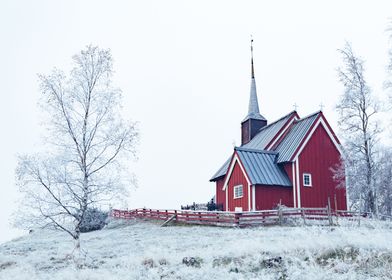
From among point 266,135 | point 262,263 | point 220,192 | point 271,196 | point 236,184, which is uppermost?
point 266,135

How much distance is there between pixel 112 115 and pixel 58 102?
216cm

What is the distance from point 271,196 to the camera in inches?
1098

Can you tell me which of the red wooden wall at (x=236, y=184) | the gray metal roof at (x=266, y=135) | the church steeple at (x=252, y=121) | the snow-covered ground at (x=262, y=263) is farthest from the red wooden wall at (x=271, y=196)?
the snow-covered ground at (x=262, y=263)

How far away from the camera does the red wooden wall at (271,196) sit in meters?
27.3

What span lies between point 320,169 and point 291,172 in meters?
2.50

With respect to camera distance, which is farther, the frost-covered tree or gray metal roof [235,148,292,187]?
the frost-covered tree

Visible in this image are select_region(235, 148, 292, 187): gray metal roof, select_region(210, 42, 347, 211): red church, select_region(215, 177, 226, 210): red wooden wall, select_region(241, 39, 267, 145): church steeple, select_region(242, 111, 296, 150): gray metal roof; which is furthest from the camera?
select_region(241, 39, 267, 145): church steeple

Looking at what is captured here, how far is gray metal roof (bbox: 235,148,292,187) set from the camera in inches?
1083

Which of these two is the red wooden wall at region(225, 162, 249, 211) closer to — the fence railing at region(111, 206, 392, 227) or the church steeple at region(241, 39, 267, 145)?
the fence railing at region(111, 206, 392, 227)

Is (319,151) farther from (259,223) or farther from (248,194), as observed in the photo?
(259,223)

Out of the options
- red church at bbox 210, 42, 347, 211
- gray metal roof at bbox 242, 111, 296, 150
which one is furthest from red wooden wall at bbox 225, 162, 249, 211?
gray metal roof at bbox 242, 111, 296, 150

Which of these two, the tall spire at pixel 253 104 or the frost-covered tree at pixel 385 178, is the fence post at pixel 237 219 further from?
the tall spire at pixel 253 104

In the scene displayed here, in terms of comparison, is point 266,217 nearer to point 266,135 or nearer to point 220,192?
point 220,192

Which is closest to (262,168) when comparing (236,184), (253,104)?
(236,184)
